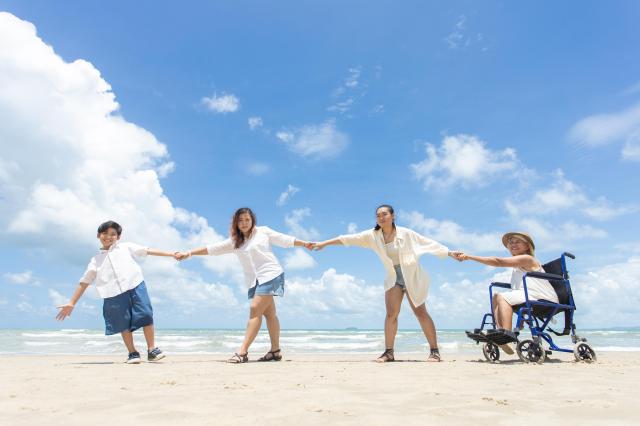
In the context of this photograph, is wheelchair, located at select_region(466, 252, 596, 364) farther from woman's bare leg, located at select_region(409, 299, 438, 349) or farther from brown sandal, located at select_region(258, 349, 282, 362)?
brown sandal, located at select_region(258, 349, 282, 362)

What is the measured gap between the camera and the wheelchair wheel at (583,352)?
19.0ft

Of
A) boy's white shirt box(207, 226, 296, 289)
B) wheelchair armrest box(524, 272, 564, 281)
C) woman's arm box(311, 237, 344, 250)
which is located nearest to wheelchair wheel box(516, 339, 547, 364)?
wheelchair armrest box(524, 272, 564, 281)

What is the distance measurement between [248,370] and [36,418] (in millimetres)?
2357

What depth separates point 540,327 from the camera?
5715 millimetres

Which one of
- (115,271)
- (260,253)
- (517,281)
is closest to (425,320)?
(517,281)

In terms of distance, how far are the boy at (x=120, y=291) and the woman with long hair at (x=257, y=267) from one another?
3.41ft

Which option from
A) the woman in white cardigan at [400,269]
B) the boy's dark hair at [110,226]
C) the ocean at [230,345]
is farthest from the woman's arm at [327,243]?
the ocean at [230,345]

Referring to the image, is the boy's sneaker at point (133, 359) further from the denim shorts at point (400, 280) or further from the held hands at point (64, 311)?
the denim shorts at point (400, 280)

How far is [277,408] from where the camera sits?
9.36ft

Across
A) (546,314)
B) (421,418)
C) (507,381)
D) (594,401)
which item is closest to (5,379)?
(421,418)

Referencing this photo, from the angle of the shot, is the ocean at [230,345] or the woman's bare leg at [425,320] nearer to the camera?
the woman's bare leg at [425,320]

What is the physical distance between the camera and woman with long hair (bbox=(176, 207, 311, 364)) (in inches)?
234

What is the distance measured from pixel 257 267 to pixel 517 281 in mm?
3336

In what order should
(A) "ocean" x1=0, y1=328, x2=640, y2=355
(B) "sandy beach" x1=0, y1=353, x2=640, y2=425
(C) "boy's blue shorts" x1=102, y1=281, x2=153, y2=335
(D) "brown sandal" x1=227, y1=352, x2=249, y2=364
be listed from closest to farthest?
(B) "sandy beach" x1=0, y1=353, x2=640, y2=425 → (D) "brown sandal" x1=227, y1=352, x2=249, y2=364 → (C) "boy's blue shorts" x1=102, y1=281, x2=153, y2=335 → (A) "ocean" x1=0, y1=328, x2=640, y2=355
